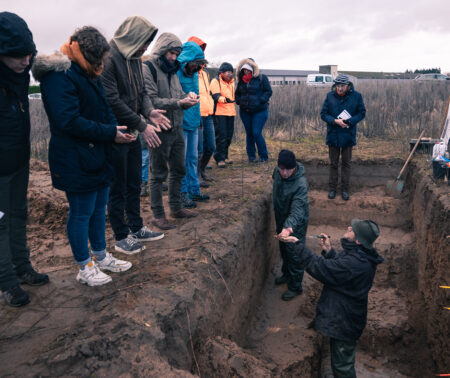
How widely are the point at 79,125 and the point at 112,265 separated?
1294 millimetres

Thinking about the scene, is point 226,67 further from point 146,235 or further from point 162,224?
point 146,235

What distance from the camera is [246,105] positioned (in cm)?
717

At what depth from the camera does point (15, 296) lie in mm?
2660

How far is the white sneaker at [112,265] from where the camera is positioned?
3168 mm

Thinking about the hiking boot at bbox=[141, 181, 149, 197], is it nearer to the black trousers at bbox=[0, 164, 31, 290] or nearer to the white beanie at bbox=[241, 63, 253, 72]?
the black trousers at bbox=[0, 164, 31, 290]

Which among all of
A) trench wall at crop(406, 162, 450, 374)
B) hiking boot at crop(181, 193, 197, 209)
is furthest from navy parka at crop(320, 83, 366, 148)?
hiking boot at crop(181, 193, 197, 209)

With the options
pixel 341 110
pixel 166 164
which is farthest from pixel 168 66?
pixel 341 110

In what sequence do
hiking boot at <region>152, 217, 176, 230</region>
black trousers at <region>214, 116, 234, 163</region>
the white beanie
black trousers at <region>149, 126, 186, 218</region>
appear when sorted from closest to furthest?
black trousers at <region>149, 126, 186, 218</region>, hiking boot at <region>152, 217, 176, 230</region>, the white beanie, black trousers at <region>214, 116, 234, 163</region>

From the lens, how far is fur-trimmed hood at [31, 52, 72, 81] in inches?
92.9

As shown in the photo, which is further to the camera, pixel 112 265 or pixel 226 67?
pixel 226 67

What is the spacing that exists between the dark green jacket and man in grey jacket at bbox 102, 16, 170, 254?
187 centimetres

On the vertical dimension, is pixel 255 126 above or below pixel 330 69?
below

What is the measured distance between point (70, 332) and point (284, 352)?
8.13 ft

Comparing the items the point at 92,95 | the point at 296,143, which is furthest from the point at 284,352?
the point at 296,143
